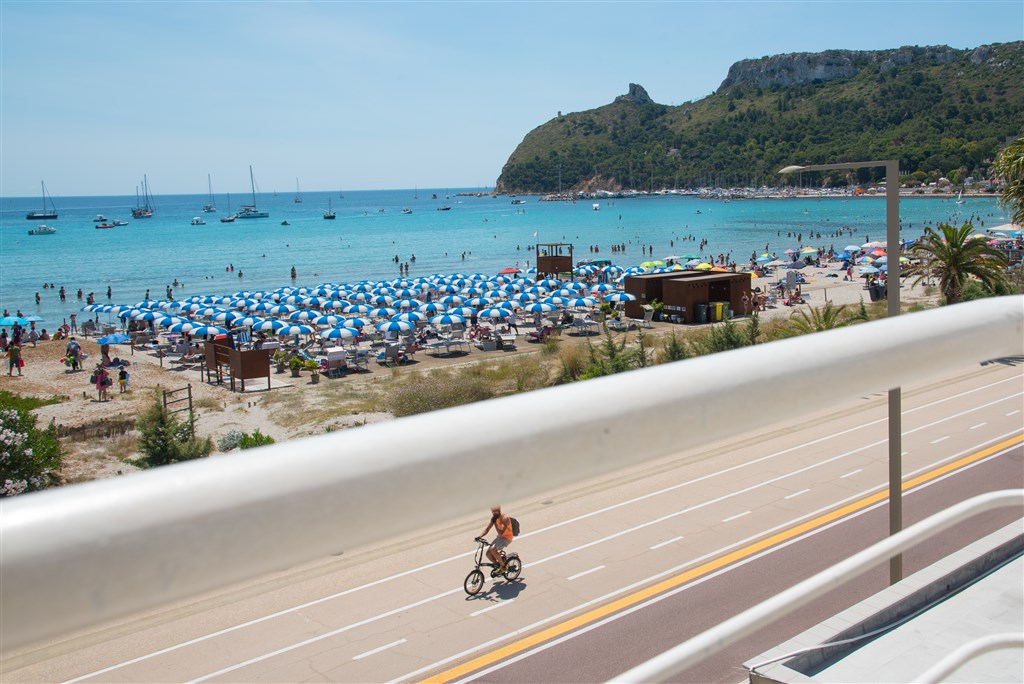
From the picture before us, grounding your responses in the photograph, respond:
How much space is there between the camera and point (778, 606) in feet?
3.12

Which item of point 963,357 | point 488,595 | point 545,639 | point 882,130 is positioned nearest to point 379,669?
point 488,595

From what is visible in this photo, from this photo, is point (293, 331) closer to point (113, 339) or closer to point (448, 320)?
point (448, 320)

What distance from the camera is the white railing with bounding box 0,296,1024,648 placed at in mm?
511

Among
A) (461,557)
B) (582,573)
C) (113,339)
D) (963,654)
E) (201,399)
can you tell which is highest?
(963,654)

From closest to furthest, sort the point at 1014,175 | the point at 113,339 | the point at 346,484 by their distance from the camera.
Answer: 1. the point at 346,484
2. the point at 1014,175
3. the point at 113,339

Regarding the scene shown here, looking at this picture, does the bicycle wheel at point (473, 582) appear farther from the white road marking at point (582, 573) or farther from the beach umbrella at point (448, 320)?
the beach umbrella at point (448, 320)

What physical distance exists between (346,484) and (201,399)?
91.9ft

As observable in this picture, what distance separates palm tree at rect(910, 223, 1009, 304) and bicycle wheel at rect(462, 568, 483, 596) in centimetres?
2312

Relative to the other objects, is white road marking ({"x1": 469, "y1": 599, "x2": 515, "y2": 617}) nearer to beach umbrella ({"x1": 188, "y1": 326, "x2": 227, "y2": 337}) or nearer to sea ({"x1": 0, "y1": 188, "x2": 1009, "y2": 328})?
beach umbrella ({"x1": 188, "y1": 326, "x2": 227, "y2": 337})

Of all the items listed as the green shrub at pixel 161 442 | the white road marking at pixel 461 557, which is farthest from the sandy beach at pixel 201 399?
the white road marking at pixel 461 557

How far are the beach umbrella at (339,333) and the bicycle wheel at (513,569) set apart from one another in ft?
86.2

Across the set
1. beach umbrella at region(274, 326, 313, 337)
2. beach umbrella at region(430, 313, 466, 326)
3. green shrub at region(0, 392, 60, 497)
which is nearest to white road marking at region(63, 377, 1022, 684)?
green shrub at region(0, 392, 60, 497)

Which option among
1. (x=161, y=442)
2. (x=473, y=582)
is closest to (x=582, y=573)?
(x=473, y=582)

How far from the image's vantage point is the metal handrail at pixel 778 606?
809mm
